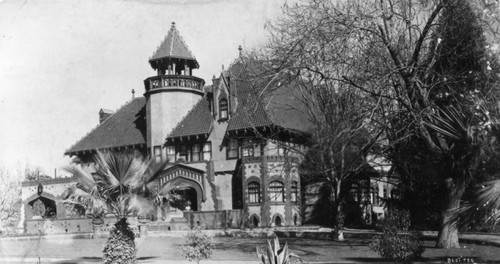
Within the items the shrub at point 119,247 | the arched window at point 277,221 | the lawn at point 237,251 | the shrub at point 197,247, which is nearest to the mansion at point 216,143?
the arched window at point 277,221

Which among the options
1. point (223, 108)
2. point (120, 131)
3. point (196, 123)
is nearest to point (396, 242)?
point (223, 108)

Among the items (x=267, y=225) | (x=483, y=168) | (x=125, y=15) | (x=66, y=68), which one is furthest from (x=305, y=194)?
(x=483, y=168)

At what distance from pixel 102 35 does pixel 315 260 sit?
11.5 metres

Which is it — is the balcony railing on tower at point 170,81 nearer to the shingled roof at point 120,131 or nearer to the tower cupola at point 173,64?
the tower cupola at point 173,64

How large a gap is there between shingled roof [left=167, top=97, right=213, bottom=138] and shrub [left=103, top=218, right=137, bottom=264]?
26.7m

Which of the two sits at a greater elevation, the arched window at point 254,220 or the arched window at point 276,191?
the arched window at point 276,191

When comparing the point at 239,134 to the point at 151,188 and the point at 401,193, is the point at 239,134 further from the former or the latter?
the point at 151,188

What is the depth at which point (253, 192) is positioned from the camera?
4056 cm

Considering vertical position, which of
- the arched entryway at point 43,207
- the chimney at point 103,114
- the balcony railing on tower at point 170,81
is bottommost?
the arched entryway at point 43,207

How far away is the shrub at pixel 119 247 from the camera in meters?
16.7

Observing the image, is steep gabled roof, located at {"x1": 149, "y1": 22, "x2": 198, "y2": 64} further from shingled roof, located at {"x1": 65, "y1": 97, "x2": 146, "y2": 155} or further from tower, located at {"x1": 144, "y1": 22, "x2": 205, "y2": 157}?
shingled roof, located at {"x1": 65, "y1": 97, "x2": 146, "y2": 155}

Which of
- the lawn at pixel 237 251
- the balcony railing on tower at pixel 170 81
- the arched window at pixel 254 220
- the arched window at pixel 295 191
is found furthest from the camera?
the balcony railing on tower at pixel 170 81

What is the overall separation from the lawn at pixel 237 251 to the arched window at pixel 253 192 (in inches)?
386

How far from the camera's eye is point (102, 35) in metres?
21.3
